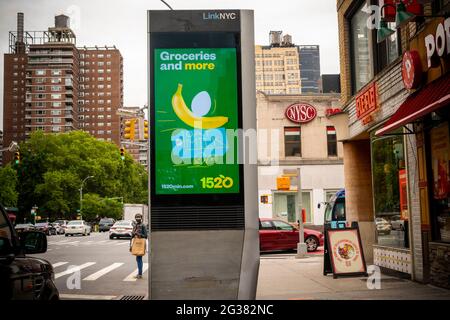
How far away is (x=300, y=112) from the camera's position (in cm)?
3738

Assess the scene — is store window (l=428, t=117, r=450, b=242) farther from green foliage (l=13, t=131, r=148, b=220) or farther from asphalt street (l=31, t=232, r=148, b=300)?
green foliage (l=13, t=131, r=148, b=220)

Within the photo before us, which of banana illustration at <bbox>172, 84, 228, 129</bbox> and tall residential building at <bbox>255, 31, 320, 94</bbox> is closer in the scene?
banana illustration at <bbox>172, 84, 228, 129</bbox>

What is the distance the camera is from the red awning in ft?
27.2

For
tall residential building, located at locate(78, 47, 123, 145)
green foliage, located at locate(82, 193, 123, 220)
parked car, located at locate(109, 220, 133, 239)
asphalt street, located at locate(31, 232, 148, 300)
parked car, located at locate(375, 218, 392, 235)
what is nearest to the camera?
asphalt street, located at locate(31, 232, 148, 300)

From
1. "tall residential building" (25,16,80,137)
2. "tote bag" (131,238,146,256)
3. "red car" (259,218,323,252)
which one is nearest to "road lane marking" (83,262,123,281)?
"tote bag" (131,238,146,256)

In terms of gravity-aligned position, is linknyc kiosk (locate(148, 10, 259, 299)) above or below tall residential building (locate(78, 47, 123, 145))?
below

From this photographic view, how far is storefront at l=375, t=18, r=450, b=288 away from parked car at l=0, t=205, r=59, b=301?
6622 mm

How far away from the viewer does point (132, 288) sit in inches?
486

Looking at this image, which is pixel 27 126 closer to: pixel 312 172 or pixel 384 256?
pixel 312 172

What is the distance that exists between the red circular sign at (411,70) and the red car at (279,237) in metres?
12.2

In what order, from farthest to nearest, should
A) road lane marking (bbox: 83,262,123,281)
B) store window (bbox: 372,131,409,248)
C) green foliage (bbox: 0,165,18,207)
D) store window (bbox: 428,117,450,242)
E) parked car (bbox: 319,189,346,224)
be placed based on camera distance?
green foliage (bbox: 0,165,18,207), parked car (bbox: 319,189,346,224), road lane marking (bbox: 83,262,123,281), store window (bbox: 372,131,409,248), store window (bbox: 428,117,450,242)

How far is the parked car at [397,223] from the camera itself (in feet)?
40.8

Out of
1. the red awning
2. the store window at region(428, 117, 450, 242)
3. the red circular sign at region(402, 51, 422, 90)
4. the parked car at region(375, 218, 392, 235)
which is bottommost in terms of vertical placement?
the parked car at region(375, 218, 392, 235)

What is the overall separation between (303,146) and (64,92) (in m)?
110
